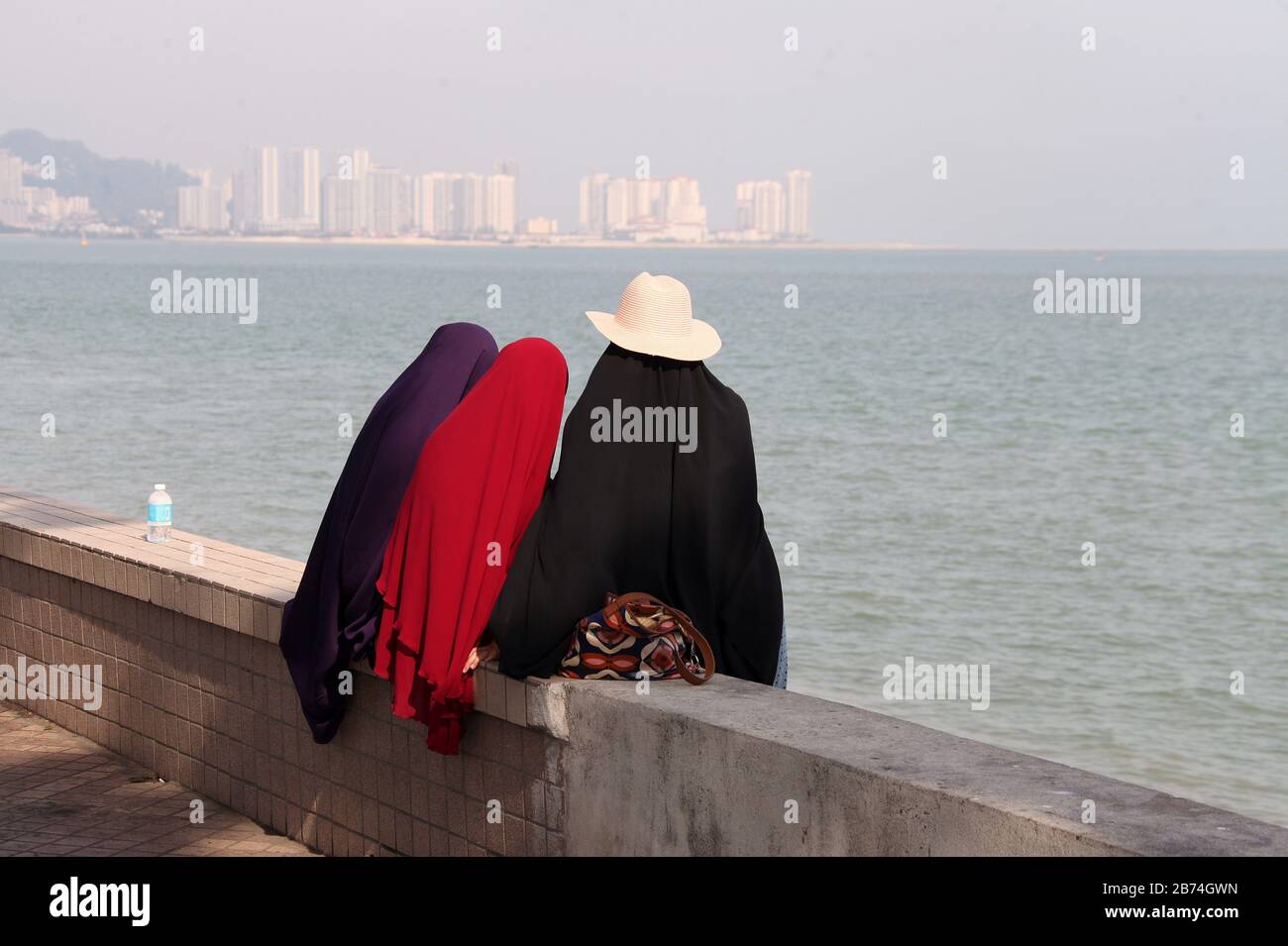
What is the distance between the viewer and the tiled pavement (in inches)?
203

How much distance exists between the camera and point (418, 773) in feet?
15.4

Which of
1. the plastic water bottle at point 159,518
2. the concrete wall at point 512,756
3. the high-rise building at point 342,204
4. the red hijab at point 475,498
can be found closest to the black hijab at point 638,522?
the red hijab at point 475,498

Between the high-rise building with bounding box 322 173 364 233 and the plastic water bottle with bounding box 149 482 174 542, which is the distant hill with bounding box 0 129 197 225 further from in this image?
the plastic water bottle with bounding box 149 482 174 542

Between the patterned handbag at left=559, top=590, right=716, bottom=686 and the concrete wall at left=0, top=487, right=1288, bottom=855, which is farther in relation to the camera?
the patterned handbag at left=559, top=590, right=716, bottom=686

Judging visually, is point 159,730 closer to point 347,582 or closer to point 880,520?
point 347,582

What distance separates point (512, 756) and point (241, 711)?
1.38 m

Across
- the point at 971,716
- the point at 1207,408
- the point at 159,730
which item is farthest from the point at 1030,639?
the point at 1207,408

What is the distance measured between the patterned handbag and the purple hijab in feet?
2.51

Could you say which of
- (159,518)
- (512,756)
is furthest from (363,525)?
(159,518)

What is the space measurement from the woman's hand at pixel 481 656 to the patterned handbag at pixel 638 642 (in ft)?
0.94

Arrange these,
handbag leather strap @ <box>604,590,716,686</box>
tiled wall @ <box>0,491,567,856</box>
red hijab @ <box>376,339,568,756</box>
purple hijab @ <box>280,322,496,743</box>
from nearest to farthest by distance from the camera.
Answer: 1. handbag leather strap @ <box>604,590,716,686</box>
2. red hijab @ <box>376,339,568,756</box>
3. tiled wall @ <box>0,491,567,856</box>
4. purple hijab @ <box>280,322,496,743</box>

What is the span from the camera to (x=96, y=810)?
5.53 m

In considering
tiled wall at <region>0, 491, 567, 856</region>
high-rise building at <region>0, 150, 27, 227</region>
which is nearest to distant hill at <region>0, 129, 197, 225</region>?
high-rise building at <region>0, 150, 27, 227</region>
